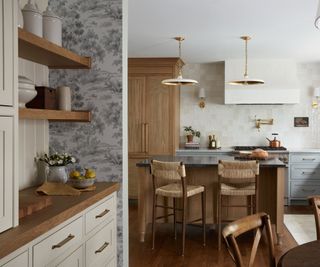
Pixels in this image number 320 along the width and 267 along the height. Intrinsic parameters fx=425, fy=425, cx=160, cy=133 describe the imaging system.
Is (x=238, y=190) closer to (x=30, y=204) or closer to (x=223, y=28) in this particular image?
Result: (x=223, y=28)

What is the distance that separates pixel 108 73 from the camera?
3137mm

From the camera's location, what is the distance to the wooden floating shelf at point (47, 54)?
234 cm

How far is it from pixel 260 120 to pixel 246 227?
19.2 feet

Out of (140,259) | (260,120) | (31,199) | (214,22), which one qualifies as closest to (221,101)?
(260,120)

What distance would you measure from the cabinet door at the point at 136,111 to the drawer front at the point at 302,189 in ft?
8.42

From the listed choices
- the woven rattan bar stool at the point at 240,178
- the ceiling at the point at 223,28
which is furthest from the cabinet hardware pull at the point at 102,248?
the ceiling at the point at 223,28

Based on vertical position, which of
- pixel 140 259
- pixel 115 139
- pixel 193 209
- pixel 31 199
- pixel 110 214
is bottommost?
pixel 140 259

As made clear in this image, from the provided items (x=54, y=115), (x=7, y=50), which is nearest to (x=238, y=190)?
(x=54, y=115)

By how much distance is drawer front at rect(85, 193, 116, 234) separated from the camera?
100 inches

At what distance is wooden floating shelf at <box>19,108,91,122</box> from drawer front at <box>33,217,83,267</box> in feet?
2.12

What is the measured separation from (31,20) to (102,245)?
1481 millimetres

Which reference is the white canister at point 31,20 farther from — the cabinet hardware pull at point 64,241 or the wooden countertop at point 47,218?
the cabinet hardware pull at point 64,241

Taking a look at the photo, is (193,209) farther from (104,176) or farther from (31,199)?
(31,199)

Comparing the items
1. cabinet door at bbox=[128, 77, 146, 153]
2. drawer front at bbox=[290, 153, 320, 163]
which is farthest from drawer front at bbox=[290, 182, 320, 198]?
cabinet door at bbox=[128, 77, 146, 153]
